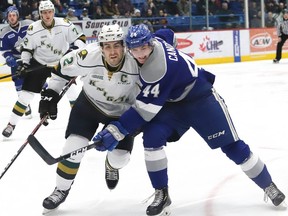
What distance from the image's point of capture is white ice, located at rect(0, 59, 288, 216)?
8.95 ft

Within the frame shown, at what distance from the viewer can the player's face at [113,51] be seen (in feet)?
8.23

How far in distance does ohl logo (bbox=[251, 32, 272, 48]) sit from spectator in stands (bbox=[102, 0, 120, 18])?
9.85 feet

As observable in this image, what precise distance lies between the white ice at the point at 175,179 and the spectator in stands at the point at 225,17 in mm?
6729

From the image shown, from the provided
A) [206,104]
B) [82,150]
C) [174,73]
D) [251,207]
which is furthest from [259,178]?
[82,150]

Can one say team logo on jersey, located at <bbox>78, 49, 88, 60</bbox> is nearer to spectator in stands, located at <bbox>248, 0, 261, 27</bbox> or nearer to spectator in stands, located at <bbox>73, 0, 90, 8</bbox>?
spectator in stands, located at <bbox>73, 0, 90, 8</bbox>

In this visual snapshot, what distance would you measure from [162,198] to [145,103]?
0.47 metres

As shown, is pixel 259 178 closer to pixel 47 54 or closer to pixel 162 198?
pixel 162 198

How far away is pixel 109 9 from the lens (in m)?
10.8

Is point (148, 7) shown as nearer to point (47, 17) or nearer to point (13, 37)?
point (13, 37)

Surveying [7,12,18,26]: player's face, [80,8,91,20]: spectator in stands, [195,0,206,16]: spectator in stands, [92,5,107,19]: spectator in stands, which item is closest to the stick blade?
[7,12,18,26]: player's face

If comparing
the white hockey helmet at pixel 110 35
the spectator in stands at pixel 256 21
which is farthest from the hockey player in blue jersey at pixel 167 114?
the spectator in stands at pixel 256 21

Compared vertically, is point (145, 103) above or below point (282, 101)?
above

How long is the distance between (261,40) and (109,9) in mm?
3412

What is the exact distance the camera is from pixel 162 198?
8.44 feet
